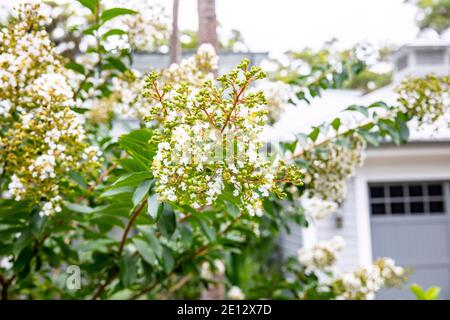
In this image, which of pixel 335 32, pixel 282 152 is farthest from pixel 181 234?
pixel 335 32

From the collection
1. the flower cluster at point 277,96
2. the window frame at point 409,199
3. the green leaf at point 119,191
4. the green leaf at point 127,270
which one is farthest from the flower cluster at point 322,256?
the green leaf at point 119,191

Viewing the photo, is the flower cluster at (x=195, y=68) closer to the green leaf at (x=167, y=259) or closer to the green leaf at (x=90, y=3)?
Answer: the green leaf at (x=90, y=3)

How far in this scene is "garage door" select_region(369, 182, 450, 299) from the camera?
588 centimetres

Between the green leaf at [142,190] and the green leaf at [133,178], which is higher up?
the green leaf at [133,178]

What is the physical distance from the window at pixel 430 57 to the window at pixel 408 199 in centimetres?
188

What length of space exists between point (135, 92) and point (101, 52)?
0.71 feet

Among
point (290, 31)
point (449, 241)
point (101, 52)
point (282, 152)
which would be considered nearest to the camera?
point (282, 152)

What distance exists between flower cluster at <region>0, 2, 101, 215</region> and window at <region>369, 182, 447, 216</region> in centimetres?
514

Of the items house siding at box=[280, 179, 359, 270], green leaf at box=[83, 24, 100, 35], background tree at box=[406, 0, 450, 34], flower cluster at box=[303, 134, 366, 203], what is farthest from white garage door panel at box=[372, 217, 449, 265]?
background tree at box=[406, 0, 450, 34]

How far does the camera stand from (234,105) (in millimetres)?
1034

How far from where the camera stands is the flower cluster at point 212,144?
3.37 ft

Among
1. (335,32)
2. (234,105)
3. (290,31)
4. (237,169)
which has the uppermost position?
(335,32)

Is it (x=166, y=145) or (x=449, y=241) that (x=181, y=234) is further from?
(x=449, y=241)

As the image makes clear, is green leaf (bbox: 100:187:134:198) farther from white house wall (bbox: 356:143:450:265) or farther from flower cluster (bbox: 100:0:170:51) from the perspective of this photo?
white house wall (bbox: 356:143:450:265)
